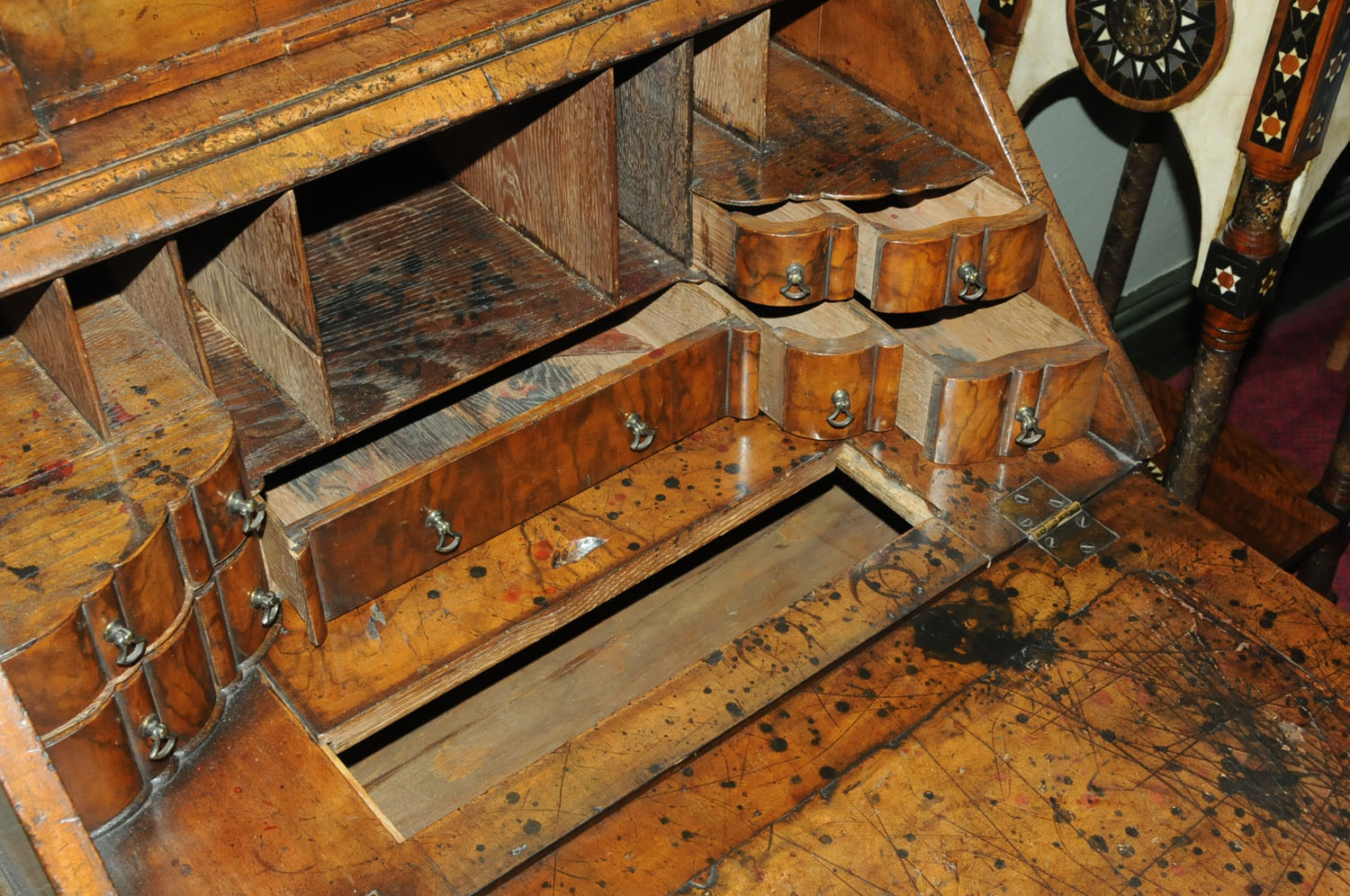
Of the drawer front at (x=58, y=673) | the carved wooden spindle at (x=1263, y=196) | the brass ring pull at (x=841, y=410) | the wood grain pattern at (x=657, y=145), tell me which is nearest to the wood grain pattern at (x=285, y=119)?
the wood grain pattern at (x=657, y=145)

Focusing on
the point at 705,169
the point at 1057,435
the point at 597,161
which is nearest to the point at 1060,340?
the point at 1057,435

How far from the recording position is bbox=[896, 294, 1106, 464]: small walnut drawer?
7.04 ft

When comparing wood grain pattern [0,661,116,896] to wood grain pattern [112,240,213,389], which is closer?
wood grain pattern [0,661,116,896]

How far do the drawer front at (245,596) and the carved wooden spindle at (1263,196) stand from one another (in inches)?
61.3

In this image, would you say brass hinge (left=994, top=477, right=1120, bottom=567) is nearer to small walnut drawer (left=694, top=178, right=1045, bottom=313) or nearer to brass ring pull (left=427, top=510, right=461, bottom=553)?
small walnut drawer (left=694, top=178, right=1045, bottom=313)

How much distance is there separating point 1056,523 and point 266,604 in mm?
1088

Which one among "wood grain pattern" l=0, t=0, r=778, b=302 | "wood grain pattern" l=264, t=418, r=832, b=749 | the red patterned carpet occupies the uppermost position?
"wood grain pattern" l=0, t=0, r=778, b=302

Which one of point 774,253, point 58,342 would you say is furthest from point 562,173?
point 58,342

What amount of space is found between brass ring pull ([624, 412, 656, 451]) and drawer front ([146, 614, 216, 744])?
2.25 feet

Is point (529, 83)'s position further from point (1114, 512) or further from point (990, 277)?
point (1114, 512)

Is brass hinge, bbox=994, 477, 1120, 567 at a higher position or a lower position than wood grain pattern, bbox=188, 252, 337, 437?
lower

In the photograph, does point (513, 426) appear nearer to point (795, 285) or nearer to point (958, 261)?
point (795, 285)

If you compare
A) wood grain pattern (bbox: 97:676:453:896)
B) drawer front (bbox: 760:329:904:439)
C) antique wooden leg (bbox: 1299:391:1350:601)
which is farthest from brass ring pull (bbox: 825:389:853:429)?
antique wooden leg (bbox: 1299:391:1350:601)

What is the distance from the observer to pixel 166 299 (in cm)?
172
